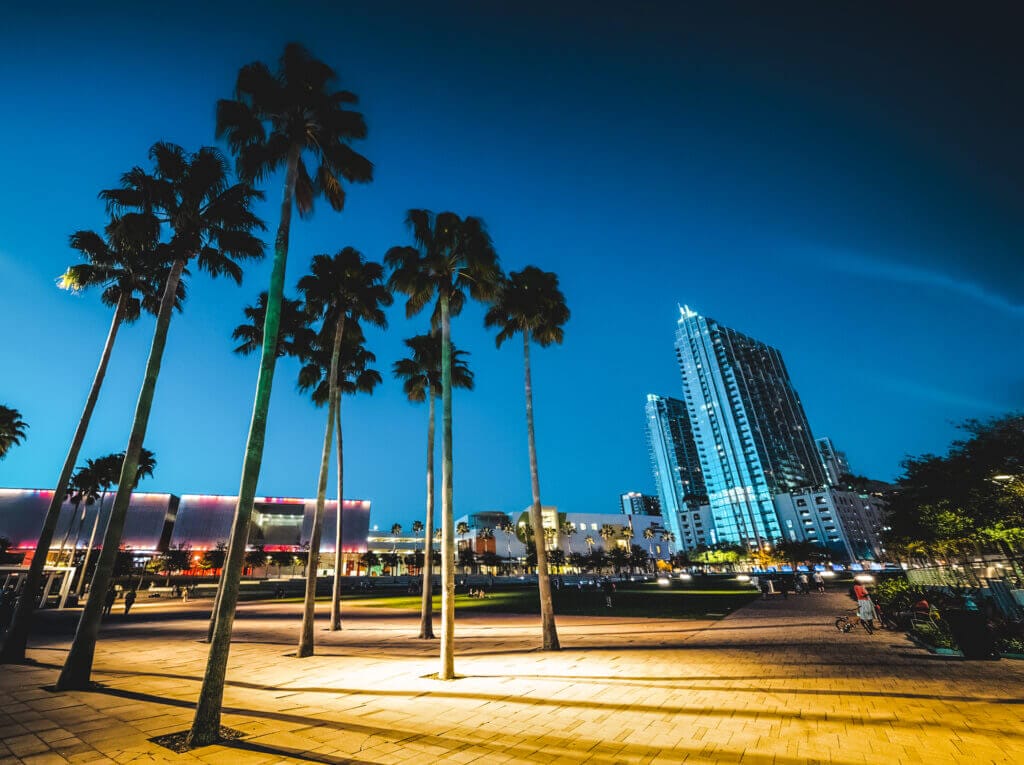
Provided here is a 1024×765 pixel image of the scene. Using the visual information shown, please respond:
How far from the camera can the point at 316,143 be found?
11047 millimetres

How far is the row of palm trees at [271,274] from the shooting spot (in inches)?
352

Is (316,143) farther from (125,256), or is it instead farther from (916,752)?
(916,752)

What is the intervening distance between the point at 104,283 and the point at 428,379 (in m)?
13.3

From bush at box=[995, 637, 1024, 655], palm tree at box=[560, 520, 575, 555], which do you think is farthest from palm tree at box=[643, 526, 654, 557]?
bush at box=[995, 637, 1024, 655]

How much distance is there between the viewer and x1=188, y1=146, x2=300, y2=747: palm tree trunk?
21.2 ft

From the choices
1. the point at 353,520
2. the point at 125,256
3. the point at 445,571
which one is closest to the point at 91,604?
the point at 445,571

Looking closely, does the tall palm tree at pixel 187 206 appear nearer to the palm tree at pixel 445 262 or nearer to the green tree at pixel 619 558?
the palm tree at pixel 445 262

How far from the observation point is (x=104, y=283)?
16.2m

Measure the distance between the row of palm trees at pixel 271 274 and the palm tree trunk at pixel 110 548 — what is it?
32 millimetres

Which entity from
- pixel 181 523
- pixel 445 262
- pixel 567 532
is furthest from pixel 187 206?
pixel 567 532

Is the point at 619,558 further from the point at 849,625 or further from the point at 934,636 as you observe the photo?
the point at 934,636

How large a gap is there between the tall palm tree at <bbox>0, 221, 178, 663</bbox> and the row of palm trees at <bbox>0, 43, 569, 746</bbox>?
0.17 ft

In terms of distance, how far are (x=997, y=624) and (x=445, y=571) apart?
55.2 ft

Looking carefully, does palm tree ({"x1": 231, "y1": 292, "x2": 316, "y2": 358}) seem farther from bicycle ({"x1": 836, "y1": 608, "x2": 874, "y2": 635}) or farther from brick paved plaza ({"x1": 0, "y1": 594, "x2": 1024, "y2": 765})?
bicycle ({"x1": 836, "y1": 608, "x2": 874, "y2": 635})
